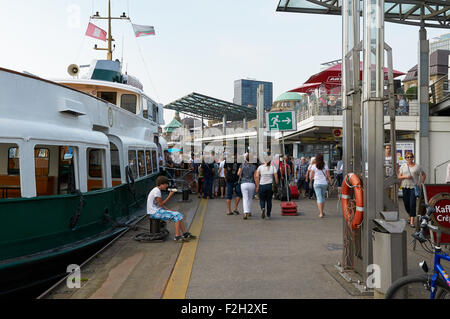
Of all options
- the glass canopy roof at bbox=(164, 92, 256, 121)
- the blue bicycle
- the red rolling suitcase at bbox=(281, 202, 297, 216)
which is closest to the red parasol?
the red rolling suitcase at bbox=(281, 202, 297, 216)

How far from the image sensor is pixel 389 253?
12.8 feet

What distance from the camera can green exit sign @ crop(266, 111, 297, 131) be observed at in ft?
37.5

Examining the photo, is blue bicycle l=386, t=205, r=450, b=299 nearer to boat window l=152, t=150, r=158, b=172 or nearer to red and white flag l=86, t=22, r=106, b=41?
boat window l=152, t=150, r=158, b=172

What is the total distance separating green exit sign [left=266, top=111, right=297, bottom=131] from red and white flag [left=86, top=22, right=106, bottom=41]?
25.2 ft

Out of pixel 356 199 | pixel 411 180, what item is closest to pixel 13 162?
pixel 356 199

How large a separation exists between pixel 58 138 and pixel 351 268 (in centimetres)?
483

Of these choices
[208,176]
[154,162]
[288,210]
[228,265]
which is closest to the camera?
[228,265]

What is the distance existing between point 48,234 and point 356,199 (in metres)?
4.47

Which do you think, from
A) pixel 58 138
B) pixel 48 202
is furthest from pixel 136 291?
pixel 58 138

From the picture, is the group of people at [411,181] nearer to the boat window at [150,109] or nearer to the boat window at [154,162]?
the boat window at [154,162]

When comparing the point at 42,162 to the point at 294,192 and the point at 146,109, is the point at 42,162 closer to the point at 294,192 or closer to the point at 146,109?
the point at 146,109

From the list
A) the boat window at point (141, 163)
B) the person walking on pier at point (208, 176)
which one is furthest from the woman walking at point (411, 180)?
the boat window at point (141, 163)

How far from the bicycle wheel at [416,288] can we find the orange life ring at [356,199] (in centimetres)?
133

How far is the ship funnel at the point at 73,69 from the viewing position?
10.7 metres
